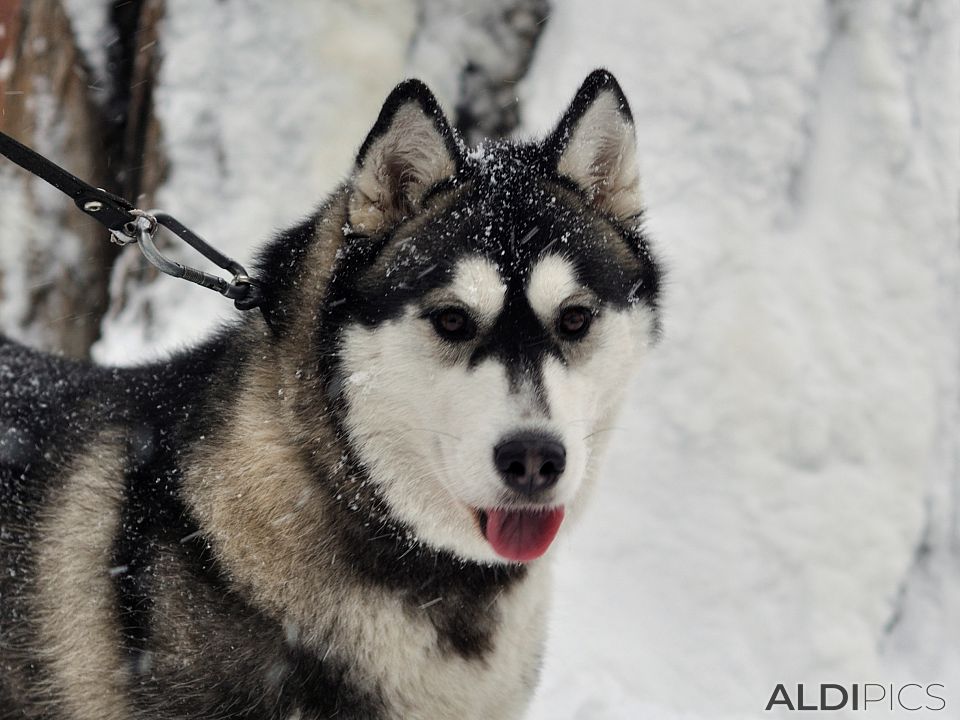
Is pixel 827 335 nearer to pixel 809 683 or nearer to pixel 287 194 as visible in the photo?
pixel 809 683

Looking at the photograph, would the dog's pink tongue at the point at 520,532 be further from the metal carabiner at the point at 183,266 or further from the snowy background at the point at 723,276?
the snowy background at the point at 723,276

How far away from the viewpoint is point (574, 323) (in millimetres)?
2332

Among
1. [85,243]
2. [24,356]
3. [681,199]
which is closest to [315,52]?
[85,243]

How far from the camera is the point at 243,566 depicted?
7.32 feet

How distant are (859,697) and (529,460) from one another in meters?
2.68

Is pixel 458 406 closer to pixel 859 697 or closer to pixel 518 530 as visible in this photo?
pixel 518 530

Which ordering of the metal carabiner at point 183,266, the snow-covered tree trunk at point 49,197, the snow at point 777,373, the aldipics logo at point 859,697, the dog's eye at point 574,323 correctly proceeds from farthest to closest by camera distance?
the snow-covered tree trunk at point 49,197, the snow at point 777,373, the aldipics logo at point 859,697, the metal carabiner at point 183,266, the dog's eye at point 574,323

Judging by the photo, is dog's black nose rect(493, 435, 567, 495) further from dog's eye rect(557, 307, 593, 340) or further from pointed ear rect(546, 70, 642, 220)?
pointed ear rect(546, 70, 642, 220)

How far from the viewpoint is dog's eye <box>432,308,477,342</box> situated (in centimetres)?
222

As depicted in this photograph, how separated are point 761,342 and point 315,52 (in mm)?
3002

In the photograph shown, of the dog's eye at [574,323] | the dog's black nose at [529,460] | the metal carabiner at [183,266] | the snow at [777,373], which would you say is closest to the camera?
the dog's black nose at [529,460]

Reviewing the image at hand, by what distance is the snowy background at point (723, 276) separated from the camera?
415cm

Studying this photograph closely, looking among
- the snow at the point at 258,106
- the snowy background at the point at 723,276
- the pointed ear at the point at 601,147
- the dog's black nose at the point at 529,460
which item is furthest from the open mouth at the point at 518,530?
the snow at the point at 258,106

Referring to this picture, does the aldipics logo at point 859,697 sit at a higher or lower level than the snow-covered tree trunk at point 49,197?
lower
